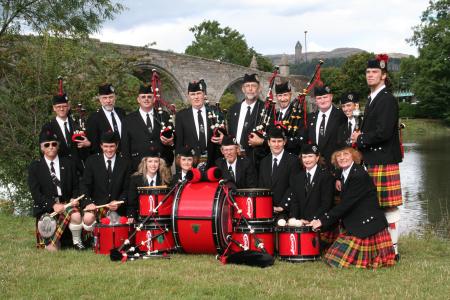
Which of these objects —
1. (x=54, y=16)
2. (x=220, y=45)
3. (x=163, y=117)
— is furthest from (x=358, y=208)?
(x=220, y=45)

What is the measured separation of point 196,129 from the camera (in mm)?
7504

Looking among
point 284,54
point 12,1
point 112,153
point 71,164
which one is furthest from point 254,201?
point 284,54

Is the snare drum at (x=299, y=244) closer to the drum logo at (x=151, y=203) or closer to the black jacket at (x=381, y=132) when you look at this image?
the black jacket at (x=381, y=132)

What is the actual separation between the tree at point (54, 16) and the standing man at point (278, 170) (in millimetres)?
7125

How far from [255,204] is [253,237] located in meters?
0.34

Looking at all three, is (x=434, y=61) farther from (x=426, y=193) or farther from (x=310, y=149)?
(x=310, y=149)

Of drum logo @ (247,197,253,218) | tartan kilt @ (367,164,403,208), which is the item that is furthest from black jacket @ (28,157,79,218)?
tartan kilt @ (367,164,403,208)

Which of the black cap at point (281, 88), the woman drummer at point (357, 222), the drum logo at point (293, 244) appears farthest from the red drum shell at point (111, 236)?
the black cap at point (281, 88)

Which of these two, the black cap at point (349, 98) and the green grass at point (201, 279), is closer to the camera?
the green grass at point (201, 279)

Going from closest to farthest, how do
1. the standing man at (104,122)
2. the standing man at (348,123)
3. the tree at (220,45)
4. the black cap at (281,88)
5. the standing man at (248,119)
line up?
the standing man at (348,123) → the black cap at (281,88) → the standing man at (248,119) → the standing man at (104,122) → the tree at (220,45)

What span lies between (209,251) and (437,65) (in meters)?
38.3

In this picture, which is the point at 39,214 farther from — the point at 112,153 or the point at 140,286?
the point at 140,286

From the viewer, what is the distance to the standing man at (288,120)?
7105mm

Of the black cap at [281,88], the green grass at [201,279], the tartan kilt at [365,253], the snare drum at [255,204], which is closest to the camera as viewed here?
the green grass at [201,279]
